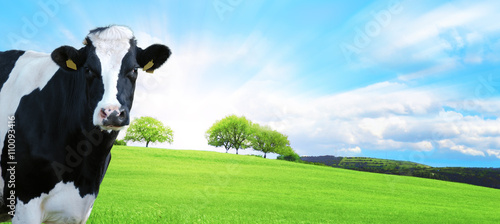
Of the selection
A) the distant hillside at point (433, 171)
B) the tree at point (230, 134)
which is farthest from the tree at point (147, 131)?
the distant hillside at point (433, 171)

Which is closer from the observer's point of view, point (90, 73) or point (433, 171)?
point (90, 73)

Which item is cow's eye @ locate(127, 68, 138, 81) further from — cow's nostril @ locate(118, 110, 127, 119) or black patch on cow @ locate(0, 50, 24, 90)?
black patch on cow @ locate(0, 50, 24, 90)

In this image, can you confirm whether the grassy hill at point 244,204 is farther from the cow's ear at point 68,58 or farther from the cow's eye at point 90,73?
the cow's eye at point 90,73

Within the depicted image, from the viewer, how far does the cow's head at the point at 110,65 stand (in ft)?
11.4

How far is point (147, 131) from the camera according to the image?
2408 inches

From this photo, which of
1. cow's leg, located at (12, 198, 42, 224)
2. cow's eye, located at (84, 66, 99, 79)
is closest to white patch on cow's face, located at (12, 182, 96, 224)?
cow's leg, located at (12, 198, 42, 224)

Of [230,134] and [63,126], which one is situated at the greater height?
[230,134]

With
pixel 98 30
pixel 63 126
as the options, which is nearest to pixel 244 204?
pixel 63 126

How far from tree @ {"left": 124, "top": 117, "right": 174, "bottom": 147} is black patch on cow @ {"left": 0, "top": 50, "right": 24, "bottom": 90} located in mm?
56327

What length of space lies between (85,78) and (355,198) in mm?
16380

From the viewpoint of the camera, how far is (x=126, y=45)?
156 inches

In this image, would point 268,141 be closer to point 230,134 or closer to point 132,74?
point 230,134

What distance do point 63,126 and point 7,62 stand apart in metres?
1.52

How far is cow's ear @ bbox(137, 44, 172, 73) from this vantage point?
166 inches
